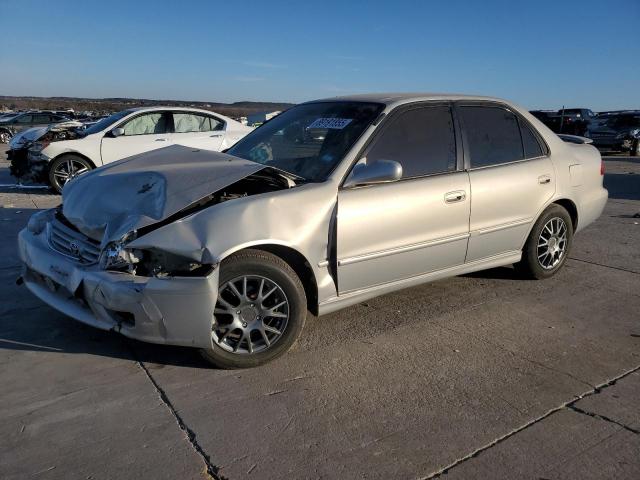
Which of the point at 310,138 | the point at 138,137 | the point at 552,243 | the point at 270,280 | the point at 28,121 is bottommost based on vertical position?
the point at 28,121

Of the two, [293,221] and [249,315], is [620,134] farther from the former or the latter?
[249,315]

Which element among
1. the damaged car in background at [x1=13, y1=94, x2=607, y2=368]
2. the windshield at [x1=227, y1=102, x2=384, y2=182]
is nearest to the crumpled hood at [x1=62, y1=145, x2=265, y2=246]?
the damaged car in background at [x1=13, y1=94, x2=607, y2=368]

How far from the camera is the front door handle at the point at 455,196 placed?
3932mm

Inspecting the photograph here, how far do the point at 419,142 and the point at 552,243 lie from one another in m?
1.80

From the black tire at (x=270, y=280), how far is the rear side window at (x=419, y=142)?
105 centimetres

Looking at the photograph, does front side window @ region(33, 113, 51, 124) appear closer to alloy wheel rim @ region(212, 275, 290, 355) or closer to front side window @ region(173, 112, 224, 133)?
front side window @ region(173, 112, 224, 133)

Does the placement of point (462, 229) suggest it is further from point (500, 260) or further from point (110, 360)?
point (110, 360)

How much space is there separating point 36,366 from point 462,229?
9.84ft

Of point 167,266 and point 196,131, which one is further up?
point 196,131

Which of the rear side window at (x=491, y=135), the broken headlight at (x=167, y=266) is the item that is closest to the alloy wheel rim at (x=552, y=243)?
the rear side window at (x=491, y=135)

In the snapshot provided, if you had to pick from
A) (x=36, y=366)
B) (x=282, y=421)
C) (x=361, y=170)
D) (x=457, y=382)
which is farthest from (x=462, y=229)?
(x=36, y=366)

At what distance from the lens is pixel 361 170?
11.6 feet

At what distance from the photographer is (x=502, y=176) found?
4.31m

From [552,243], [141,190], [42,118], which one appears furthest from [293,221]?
[42,118]
